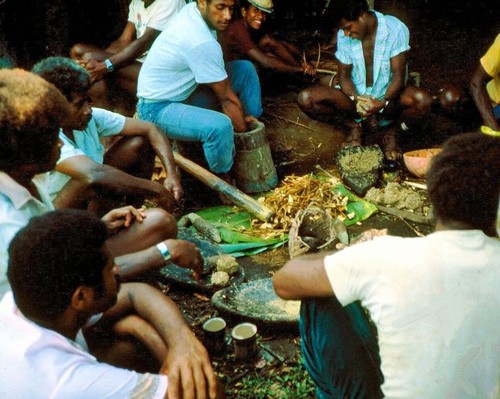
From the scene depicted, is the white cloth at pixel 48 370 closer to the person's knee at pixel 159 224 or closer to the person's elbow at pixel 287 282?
the person's elbow at pixel 287 282

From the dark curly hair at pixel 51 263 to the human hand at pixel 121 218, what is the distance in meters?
1.37

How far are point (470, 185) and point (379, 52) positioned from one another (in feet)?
14.1

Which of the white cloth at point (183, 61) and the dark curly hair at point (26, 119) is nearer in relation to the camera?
the dark curly hair at point (26, 119)

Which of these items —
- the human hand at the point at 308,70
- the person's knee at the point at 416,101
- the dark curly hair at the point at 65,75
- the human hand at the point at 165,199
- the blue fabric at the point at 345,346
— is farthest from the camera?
the human hand at the point at 308,70

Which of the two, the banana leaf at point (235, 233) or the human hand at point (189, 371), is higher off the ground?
the human hand at point (189, 371)

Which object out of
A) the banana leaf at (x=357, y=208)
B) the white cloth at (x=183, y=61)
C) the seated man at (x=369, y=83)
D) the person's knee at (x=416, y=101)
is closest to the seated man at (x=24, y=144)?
the white cloth at (x=183, y=61)

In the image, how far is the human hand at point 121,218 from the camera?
3332 mm

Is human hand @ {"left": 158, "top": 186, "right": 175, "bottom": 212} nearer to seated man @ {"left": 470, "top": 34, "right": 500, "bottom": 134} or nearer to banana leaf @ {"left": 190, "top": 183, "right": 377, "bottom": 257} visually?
banana leaf @ {"left": 190, "top": 183, "right": 377, "bottom": 257}


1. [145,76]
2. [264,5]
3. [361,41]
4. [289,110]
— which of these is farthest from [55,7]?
[361,41]

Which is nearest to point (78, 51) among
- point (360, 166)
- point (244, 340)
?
point (360, 166)

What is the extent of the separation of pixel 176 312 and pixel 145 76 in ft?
10.9

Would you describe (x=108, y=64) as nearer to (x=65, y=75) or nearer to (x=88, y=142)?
(x=88, y=142)

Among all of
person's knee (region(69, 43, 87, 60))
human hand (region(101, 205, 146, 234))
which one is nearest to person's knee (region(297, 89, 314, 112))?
person's knee (region(69, 43, 87, 60))

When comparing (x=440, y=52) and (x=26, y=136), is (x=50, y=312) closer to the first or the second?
(x=26, y=136)
